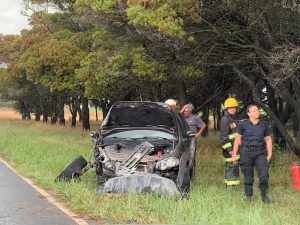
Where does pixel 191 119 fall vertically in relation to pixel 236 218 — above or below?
above

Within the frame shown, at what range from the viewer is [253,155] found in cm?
944

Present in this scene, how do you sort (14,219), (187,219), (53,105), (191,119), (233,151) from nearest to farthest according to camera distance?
(187,219) < (14,219) < (233,151) < (191,119) < (53,105)

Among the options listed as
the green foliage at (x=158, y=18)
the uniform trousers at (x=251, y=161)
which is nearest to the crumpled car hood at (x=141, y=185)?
the uniform trousers at (x=251, y=161)

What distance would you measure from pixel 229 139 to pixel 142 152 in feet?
6.05

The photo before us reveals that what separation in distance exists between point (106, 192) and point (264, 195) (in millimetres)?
2762

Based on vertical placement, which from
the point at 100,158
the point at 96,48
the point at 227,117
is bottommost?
the point at 100,158

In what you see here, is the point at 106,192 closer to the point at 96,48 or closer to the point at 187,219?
the point at 187,219

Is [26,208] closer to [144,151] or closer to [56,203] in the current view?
[56,203]

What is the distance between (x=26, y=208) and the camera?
8797 millimetres

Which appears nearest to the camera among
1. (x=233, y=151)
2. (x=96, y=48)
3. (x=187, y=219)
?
(x=187, y=219)

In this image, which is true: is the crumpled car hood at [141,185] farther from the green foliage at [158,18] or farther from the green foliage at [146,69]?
the green foliage at [146,69]

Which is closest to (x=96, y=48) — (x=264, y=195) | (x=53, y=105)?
(x=264, y=195)

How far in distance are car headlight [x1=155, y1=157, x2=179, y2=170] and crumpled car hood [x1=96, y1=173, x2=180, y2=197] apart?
1.71ft

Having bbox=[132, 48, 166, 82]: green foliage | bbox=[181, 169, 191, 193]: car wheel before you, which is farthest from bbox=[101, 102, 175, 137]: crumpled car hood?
bbox=[132, 48, 166, 82]: green foliage
